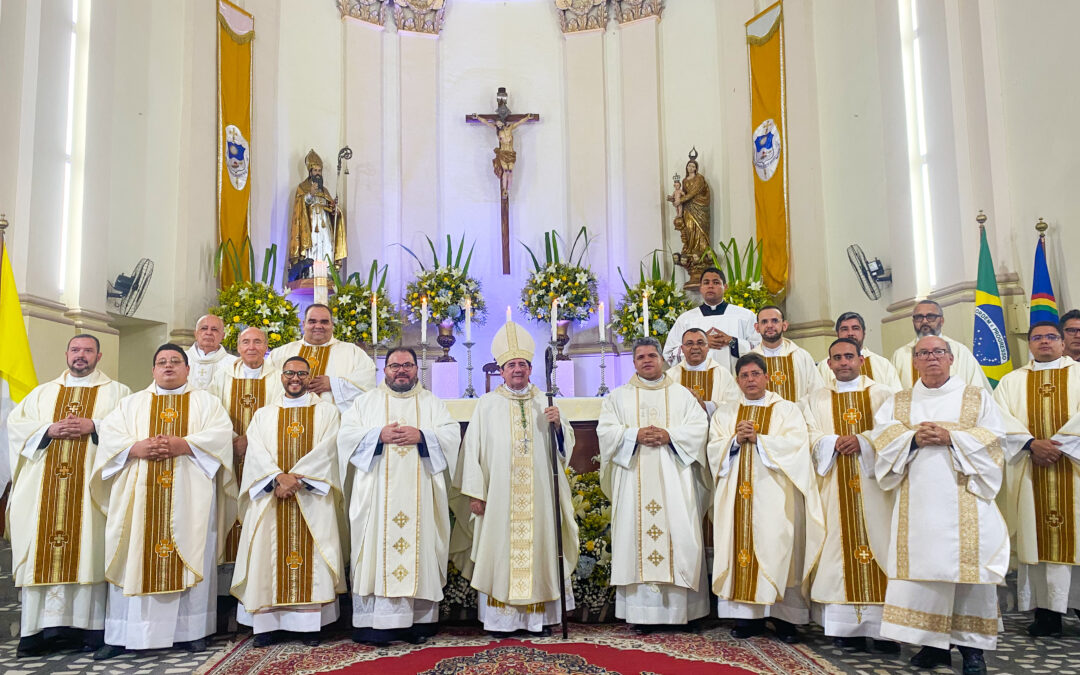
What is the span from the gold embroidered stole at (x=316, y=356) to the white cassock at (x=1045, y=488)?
466 cm

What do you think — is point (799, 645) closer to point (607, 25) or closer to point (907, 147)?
point (907, 147)

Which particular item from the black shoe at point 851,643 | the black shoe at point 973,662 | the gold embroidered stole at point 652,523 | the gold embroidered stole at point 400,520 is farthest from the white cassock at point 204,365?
the black shoe at point 973,662

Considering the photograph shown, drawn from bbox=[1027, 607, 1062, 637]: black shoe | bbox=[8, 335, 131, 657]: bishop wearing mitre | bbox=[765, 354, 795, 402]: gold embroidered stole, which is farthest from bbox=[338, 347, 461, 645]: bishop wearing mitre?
bbox=[1027, 607, 1062, 637]: black shoe

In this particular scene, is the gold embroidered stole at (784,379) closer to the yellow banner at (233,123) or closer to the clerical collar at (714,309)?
the clerical collar at (714,309)

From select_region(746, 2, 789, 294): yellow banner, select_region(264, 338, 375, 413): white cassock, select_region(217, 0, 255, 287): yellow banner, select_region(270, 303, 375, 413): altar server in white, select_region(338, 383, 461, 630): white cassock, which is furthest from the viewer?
select_region(746, 2, 789, 294): yellow banner

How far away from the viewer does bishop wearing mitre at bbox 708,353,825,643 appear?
5.53 meters

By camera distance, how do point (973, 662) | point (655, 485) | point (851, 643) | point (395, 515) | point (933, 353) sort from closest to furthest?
point (973, 662) < point (933, 353) < point (851, 643) < point (395, 515) < point (655, 485)

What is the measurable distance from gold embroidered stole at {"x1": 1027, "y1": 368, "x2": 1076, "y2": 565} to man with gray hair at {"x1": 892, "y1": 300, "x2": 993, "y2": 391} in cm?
34

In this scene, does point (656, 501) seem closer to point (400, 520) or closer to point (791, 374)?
point (791, 374)

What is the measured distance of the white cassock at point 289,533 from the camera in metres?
5.63

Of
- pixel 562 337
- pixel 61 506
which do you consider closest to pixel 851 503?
pixel 61 506

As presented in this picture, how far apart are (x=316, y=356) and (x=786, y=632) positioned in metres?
3.84

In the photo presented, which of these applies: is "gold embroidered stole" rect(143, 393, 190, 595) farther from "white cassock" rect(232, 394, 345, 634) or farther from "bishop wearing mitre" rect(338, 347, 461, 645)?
"bishop wearing mitre" rect(338, 347, 461, 645)

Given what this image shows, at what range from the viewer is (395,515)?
5.71 m
